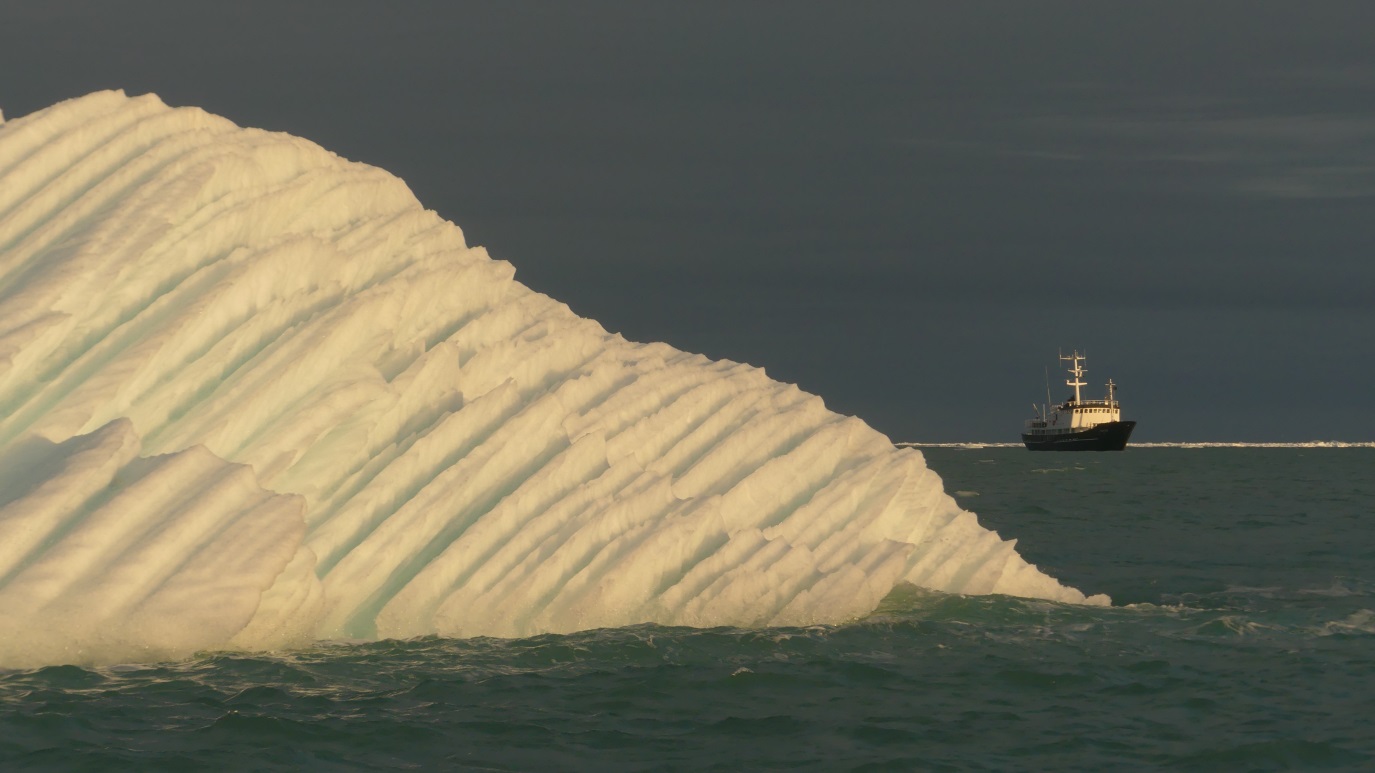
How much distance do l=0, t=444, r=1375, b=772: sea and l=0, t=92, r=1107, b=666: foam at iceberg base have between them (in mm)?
479

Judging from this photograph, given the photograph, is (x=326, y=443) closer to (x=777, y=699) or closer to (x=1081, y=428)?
(x=777, y=699)

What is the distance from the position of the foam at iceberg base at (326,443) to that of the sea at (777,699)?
48cm

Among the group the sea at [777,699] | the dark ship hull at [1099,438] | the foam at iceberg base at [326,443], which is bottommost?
the sea at [777,699]

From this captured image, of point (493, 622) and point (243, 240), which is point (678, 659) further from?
point (243, 240)

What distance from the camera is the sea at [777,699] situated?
11.0 meters

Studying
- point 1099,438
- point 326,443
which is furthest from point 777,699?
point 1099,438

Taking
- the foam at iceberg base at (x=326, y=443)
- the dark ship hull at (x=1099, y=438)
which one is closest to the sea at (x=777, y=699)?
the foam at iceberg base at (x=326, y=443)

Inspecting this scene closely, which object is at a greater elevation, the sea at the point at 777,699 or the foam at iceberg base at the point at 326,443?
the foam at iceberg base at the point at 326,443

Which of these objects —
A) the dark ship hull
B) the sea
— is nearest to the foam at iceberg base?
the sea

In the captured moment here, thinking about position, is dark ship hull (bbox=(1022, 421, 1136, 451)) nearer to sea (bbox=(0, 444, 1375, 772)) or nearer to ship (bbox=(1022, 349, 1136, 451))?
A: ship (bbox=(1022, 349, 1136, 451))

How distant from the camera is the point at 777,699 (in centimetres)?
1281

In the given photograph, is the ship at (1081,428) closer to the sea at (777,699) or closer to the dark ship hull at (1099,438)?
the dark ship hull at (1099,438)

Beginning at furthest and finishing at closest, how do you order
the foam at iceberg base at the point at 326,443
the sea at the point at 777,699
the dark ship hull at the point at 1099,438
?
the dark ship hull at the point at 1099,438 < the foam at iceberg base at the point at 326,443 < the sea at the point at 777,699

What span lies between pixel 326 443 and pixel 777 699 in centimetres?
513
